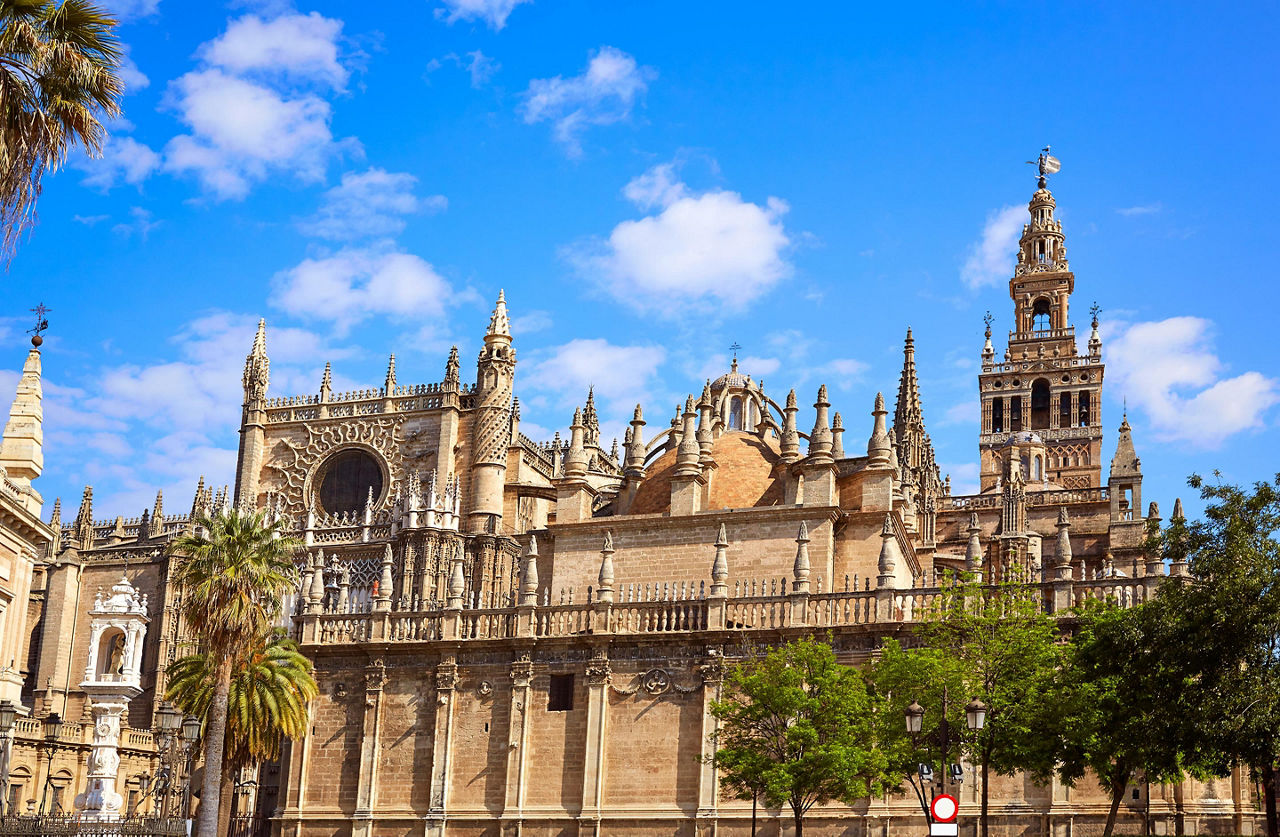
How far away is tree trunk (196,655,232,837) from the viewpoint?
32938 mm

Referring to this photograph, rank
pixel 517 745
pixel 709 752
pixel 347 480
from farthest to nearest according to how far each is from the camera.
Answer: pixel 347 480 < pixel 517 745 < pixel 709 752

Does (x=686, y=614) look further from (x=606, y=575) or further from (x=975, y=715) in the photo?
(x=975, y=715)

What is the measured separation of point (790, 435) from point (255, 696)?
679 inches

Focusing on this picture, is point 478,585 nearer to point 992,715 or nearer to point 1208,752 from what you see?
point 992,715

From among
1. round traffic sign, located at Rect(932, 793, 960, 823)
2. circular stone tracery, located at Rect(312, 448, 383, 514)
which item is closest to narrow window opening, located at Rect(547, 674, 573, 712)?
round traffic sign, located at Rect(932, 793, 960, 823)

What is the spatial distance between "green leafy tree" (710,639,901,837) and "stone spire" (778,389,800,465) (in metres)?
11.3

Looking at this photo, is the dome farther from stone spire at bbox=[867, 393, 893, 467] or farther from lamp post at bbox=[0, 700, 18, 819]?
lamp post at bbox=[0, 700, 18, 819]

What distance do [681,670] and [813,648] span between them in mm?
6503

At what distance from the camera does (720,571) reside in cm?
3850

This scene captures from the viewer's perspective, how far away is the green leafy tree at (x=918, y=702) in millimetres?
28984

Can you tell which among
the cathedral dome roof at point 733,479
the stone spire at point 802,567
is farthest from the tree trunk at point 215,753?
the cathedral dome roof at point 733,479

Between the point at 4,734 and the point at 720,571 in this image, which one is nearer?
the point at 4,734

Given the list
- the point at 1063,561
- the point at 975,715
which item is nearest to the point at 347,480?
the point at 1063,561

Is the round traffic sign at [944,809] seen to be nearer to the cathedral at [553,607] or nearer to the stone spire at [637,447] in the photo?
the cathedral at [553,607]
